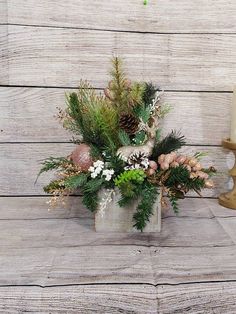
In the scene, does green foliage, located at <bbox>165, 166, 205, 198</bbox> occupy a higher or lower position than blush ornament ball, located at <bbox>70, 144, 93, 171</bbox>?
lower

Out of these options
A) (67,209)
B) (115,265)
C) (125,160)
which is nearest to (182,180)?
(125,160)

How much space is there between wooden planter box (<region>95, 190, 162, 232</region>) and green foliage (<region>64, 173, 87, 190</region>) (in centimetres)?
5

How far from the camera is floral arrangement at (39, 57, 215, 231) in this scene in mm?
673

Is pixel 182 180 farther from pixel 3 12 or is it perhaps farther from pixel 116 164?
pixel 3 12

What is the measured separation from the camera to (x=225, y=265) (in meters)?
0.56

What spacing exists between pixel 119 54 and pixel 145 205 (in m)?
0.47

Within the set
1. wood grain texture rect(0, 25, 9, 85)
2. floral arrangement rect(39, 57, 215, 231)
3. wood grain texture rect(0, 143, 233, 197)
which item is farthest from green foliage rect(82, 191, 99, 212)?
wood grain texture rect(0, 25, 9, 85)

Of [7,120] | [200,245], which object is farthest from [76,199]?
[200,245]

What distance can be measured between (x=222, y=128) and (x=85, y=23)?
467 millimetres

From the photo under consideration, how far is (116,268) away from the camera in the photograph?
0.55 metres

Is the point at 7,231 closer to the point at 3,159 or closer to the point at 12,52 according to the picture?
the point at 3,159

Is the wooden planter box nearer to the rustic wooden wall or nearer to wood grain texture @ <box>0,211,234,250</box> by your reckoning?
wood grain texture @ <box>0,211,234,250</box>

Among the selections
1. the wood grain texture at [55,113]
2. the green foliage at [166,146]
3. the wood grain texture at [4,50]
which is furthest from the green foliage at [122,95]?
the wood grain texture at [4,50]

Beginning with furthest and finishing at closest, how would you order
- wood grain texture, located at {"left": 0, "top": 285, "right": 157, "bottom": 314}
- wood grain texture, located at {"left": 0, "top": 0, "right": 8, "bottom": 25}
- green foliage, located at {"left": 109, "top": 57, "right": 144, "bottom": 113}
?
wood grain texture, located at {"left": 0, "top": 0, "right": 8, "bottom": 25}
green foliage, located at {"left": 109, "top": 57, "right": 144, "bottom": 113}
wood grain texture, located at {"left": 0, "top": 285, "right": 157, "bottom": 314}
